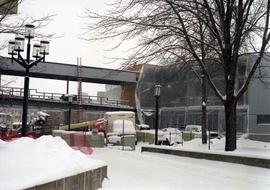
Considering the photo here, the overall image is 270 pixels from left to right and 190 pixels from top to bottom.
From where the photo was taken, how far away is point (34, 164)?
816 cm

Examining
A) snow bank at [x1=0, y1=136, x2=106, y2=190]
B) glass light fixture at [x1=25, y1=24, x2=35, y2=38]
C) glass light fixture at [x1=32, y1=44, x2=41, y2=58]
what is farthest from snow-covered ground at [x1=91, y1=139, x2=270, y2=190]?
glass light fixture at [x1=32, y1=44, x2=41, y2=58]

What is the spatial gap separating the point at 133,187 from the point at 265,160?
6190mm

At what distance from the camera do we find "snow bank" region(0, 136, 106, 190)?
6957 millimetres

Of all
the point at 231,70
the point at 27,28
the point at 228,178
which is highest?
the point at 27,28

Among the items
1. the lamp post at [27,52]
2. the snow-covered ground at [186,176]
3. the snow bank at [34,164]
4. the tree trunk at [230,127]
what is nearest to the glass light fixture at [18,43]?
the lamp post at [27,52]

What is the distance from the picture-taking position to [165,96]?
6900 centimetres

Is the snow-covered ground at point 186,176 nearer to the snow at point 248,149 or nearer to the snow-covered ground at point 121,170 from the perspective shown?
the snow-covered ground at point 121,170

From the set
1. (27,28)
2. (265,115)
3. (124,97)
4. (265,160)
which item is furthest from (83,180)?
(124,97)

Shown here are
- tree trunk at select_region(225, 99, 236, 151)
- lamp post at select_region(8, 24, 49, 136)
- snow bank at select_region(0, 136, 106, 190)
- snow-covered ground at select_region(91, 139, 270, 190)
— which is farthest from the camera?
lamp post at select_region(8, 24, 49, 136)

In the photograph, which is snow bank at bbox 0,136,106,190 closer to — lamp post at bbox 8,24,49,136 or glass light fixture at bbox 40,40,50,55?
lamp post at bbox 8,24,49,136

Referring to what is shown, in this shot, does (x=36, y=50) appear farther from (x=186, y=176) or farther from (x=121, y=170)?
(x=186, y=176)

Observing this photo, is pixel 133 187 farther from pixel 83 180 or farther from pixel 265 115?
pixel 265 115

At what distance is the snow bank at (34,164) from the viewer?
696 cm

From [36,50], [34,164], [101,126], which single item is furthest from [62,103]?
[34,164]
